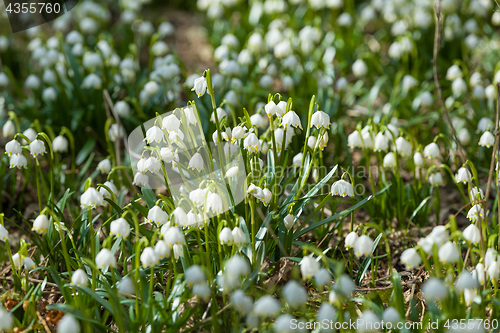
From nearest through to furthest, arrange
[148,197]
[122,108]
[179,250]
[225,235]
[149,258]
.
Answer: [149,258] < [225,235] < [179,250] < [148,197] < [122,108]

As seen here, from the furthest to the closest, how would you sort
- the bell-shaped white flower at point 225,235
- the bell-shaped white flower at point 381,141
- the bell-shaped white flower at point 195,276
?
the bell-shaped white flower at point 381,141 < the bell-shaped white flower at point 225,235 < the bell-shaped white flower at point 195,276

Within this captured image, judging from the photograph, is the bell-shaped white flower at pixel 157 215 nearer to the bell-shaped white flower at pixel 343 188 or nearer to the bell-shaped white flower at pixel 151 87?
the bell-shaped white flower at pixel 343 188

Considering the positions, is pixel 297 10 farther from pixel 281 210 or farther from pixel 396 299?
pixel 396 299

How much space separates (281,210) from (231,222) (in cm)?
34

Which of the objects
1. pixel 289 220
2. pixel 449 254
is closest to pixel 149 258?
pixel 289 220

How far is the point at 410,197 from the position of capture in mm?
3293

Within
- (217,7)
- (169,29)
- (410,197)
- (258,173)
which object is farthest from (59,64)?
(410,197)

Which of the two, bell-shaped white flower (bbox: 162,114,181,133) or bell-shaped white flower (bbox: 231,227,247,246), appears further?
bell-shaped white flower (bbox: 162,114,181,133)

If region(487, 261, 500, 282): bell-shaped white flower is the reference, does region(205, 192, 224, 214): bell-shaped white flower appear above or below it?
above

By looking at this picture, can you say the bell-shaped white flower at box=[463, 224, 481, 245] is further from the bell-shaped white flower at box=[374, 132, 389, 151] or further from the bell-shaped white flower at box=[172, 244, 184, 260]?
the bell-shaped white flower at box=[172, 244, 184, 260]

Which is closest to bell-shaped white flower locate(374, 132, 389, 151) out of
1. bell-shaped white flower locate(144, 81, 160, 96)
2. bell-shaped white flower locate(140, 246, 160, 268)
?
bell-shaped white flower locate(140, 246, 160, 268)

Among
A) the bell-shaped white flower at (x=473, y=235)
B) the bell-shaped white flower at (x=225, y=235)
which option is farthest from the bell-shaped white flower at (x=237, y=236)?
the bell-shaped white flower at (x=473, y=235)

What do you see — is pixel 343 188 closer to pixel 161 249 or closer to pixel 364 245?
pixel 364 245

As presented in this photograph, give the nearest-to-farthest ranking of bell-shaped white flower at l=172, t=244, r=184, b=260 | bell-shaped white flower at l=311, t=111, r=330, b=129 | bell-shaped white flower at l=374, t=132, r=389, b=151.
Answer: bell-shaped white flower at l=172, t=244, r=184, b=260, bell-shaped white flower at l=311, t=111, r=330, b=129, bell-shaped white flower at l=374, t=132, r=389, b=151
